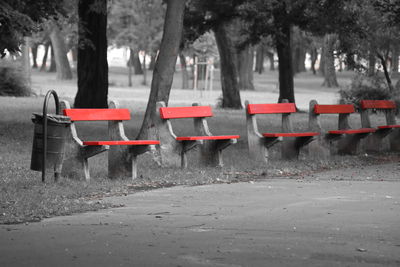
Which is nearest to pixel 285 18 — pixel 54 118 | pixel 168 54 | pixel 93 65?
pixel 93 65

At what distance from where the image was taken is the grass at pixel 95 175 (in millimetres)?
10156

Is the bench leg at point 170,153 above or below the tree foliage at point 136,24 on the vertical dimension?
below

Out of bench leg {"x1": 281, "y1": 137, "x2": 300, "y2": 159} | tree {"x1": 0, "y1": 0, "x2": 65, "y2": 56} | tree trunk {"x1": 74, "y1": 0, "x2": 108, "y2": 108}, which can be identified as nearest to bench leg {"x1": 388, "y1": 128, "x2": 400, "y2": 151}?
bench leg {"x1": 281, "y1": 137, "x2": 300, "y2": 159}

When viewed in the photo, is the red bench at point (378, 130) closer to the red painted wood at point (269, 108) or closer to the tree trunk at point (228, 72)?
the red painted wood at point (269, 108)

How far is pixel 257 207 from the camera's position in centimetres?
1030

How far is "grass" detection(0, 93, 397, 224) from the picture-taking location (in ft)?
33.3

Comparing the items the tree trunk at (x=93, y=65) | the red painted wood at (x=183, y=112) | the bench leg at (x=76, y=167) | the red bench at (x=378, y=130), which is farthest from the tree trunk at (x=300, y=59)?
the bench leg at (x=76, y=167)

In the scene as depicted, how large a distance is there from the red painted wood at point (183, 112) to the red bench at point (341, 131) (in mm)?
2629

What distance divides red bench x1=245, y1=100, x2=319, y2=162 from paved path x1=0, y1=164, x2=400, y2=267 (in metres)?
4.23

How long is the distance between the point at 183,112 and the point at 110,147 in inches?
75.7

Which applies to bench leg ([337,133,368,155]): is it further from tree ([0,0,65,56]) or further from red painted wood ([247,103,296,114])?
tree ([0,0,65,56])

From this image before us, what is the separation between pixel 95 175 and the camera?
13.9 metres

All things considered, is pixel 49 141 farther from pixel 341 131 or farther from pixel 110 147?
pixel 341 131

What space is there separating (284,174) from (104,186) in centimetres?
343
